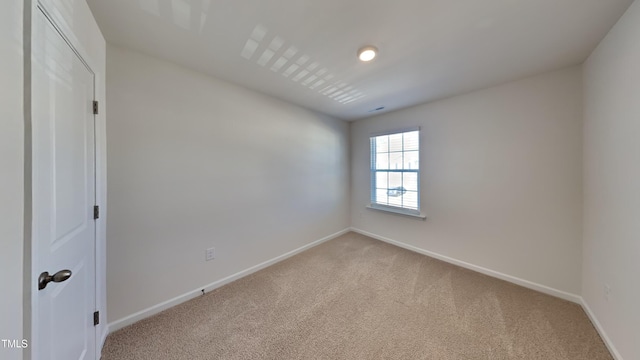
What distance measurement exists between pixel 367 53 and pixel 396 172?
85.4 inches

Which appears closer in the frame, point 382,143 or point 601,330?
point 601,330

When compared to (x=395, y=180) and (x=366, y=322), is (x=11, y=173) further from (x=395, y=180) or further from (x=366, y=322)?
(x=395, y=180)

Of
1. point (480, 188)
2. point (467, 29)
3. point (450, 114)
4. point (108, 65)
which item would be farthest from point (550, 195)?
point (108, 65)

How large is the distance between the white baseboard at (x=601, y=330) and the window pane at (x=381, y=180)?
7.88 ft

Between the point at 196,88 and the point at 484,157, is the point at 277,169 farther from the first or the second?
the point at 484,157

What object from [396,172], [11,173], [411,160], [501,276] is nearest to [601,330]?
[501,276]

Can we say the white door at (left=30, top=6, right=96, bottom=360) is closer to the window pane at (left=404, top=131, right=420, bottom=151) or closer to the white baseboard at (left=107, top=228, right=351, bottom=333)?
the white baseboard at (left=107, top=228, right=351, bottom=333)

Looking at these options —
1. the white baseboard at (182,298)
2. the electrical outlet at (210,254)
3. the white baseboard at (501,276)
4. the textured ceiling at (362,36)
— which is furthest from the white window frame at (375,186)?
the electrical outlet at (210,254)

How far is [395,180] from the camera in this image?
3.48m

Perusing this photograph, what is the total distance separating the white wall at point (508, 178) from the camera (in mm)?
2021

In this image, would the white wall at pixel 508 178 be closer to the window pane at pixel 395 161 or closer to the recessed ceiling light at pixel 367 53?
the window pane at pixel 395 161

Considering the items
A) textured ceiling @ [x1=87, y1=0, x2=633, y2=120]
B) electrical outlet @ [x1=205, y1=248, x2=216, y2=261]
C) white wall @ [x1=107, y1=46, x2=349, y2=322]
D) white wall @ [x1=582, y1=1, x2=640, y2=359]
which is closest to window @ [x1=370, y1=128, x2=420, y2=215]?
textured ceiling @ [x1=87, y1=0, x2=633, y2=120]

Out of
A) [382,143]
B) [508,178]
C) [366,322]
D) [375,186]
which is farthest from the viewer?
[375,186]

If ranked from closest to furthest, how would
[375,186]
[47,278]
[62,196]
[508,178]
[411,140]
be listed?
[47,278], [62,196], [508,178], [411,140], [375,186]
